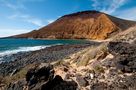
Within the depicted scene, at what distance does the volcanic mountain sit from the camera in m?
103

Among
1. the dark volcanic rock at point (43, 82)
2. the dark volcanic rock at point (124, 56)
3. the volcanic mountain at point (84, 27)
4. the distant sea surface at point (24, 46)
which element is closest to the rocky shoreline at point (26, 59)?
the distant sea surface at point (24, 46)

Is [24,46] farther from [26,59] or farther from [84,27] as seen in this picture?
[84,27]

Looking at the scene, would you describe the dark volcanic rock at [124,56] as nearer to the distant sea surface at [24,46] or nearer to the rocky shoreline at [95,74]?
the rocky shoreline at [95,74]

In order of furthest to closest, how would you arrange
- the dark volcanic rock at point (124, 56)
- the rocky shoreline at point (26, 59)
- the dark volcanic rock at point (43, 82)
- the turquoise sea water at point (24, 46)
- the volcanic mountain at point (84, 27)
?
the volcanic mountain at point (84, 27) < the turquoise sea water at point (24, 46) < the rocky shoreline at point (26, 59) < the dark volcanic rock at point (124, 56) < the dark volcanic rock at point (43, 82)

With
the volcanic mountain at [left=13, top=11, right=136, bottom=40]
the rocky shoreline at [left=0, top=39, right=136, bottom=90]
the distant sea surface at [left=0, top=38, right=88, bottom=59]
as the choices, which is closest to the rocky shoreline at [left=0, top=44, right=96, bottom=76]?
the distant sea surface at [left=0, top=38, right=88, bottom=59]

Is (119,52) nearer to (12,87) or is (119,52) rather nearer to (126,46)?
(126,46)

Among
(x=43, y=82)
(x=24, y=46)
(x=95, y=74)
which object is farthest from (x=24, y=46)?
(x=43, y=82)

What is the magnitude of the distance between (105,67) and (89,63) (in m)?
1.33

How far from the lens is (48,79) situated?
7.93 m

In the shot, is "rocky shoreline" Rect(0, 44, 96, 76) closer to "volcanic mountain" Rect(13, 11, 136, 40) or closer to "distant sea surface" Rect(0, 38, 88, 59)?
"distant sea surface" Rect(0, 38, 88, 59)

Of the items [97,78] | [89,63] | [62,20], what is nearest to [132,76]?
[97,78]

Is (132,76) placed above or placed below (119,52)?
below

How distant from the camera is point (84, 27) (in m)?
117

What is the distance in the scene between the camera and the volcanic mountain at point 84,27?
338 ft
